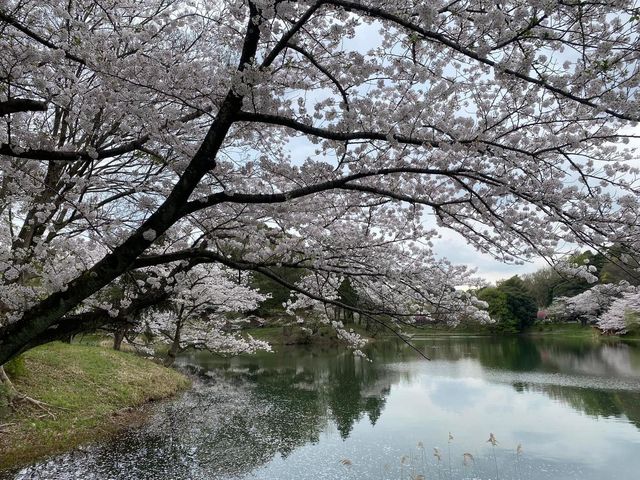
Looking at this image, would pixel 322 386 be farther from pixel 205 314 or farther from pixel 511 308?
pixel 511 308

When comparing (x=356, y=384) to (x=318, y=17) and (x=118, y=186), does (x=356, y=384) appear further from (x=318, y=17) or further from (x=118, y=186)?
(x=318, y=17)

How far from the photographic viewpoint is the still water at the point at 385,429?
743 cm

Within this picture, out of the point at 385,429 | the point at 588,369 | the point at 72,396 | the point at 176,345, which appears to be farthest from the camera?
the point at 588,369

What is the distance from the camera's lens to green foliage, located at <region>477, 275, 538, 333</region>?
42.9 m

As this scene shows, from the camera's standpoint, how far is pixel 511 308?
4338 cm

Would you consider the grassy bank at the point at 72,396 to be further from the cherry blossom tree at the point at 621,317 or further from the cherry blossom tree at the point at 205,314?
the cherry blossom tree at the point at 621,317

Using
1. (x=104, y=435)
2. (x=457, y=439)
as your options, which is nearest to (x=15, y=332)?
(x=104, y=435)

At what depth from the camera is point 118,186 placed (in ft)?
18.5

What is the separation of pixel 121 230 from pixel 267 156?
169 centimetres

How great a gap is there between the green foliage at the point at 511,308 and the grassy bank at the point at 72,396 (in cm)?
3612

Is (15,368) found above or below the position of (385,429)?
above

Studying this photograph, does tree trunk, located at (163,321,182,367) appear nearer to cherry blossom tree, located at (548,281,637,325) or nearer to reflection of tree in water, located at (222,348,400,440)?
reflection of tree in water, located at (222,348,400,440)

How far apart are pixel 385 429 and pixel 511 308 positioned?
123 ft

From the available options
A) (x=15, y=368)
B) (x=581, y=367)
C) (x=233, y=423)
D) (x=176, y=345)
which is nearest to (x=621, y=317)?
(x=581, y=367)
